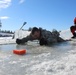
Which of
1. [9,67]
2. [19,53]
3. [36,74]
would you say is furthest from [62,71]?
[19,53]

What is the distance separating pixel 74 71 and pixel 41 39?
16.6 feet

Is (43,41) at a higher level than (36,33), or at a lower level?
lower

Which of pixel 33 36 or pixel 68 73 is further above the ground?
pixel 33 36

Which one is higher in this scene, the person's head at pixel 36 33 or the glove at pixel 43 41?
the person's head at pixel 36 33

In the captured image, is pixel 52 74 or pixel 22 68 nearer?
pixel 52 74

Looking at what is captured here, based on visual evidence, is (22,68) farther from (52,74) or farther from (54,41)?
(54,41)

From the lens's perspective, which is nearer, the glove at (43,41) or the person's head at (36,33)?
the glove at (43,41)

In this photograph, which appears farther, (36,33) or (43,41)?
(36,33)

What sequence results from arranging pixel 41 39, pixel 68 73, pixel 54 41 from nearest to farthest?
pixel 68 73, pixel 41 39, pixel 54 41

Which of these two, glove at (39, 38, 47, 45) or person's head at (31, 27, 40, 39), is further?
person's head at (31, 27, 40, 39)

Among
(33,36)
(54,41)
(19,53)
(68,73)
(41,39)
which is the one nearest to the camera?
(68,73)

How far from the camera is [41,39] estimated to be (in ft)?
27.2

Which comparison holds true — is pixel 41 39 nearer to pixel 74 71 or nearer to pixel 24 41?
pixel 24 41

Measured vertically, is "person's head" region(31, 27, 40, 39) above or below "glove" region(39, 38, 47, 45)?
above
